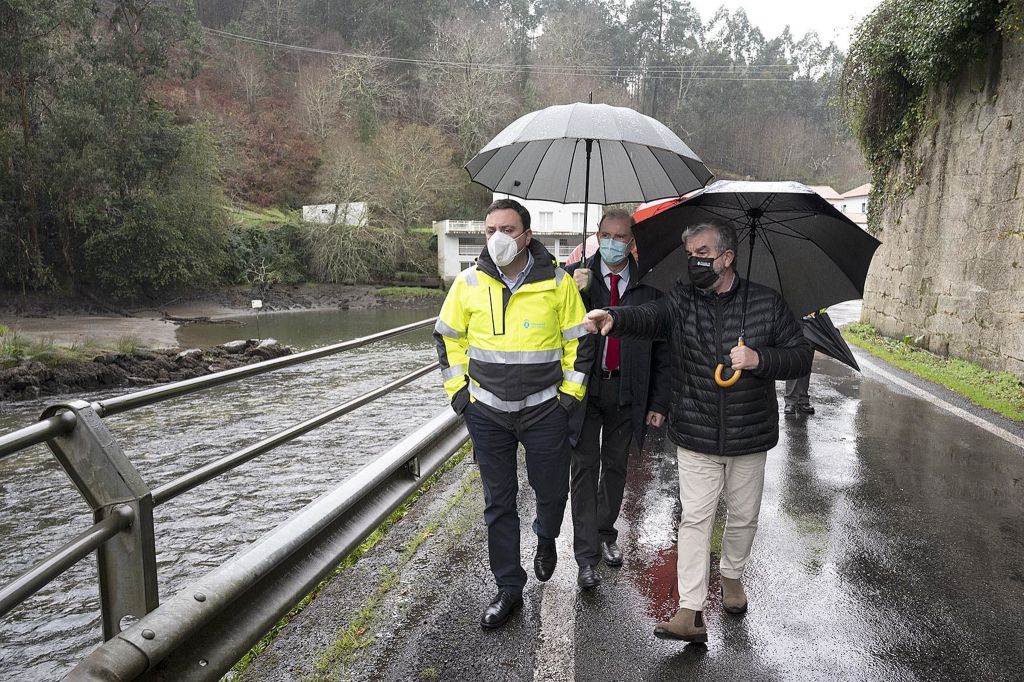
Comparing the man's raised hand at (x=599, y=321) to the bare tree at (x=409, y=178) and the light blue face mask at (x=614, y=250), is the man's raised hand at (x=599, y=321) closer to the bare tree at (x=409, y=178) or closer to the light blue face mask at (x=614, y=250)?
the light blue face mask at (x=614, y=250)

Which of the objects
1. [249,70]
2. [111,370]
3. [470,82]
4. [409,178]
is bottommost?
[111,370]

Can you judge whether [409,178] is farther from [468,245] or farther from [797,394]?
[797,394]

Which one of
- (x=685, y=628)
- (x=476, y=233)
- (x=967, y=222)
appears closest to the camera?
(x=685, y=628)

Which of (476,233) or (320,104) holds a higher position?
(320,104)

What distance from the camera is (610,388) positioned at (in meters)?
4.01

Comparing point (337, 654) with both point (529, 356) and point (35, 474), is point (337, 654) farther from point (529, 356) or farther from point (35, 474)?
point (35, 474)

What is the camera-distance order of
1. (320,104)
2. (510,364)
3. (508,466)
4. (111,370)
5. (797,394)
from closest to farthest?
1. (510,364)
2. (508,466)
3. (797,394)
4. (111,370)
5. (320,104)

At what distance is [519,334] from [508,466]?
68 cm

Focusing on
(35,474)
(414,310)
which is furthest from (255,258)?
(35,474)

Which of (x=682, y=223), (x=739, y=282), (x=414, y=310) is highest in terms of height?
(x=682, y=223)

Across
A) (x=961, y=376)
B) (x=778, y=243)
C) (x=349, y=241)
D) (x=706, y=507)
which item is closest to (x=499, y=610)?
(x=706, y=507)

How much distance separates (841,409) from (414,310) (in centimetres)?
3982

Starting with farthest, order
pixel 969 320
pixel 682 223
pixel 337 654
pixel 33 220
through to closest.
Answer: pixel 33 220 → pixel 969 320 → pixel 682 223 → pixel 337 654

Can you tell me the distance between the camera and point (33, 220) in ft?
128
